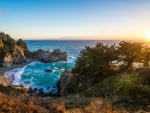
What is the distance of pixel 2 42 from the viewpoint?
76188 millimetres

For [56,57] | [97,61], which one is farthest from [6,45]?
[97,61]

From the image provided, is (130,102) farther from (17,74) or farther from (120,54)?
(17,74)

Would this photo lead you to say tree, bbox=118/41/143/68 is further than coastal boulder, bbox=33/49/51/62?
No

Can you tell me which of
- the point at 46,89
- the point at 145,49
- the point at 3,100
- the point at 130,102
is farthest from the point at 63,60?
the point at 3,100

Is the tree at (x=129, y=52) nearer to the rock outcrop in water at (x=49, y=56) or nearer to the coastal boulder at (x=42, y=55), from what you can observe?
the rock outcrop in water at (x=49, y=56)

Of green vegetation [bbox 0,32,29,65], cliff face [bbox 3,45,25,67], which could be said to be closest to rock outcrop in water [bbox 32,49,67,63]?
cliff face [bbox 3,45,25,67]

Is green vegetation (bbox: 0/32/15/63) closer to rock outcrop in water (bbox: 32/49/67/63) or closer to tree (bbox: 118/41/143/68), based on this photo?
rock outcrop in water (bbox: 32/49/67/63)

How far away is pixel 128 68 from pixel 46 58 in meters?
54.9

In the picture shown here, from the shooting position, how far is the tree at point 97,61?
31.9 metres

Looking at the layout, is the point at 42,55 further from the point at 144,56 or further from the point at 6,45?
the point at 144,56

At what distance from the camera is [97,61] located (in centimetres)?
3228

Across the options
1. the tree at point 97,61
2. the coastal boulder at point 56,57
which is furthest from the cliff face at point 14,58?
the tree at point 97,61

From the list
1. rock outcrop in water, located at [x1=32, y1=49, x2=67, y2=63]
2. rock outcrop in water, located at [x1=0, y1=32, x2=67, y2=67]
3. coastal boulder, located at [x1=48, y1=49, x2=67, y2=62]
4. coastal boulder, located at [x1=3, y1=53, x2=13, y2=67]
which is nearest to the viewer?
coastal boulder, located at [x1=3, y1=53, x2=13, y2=67]

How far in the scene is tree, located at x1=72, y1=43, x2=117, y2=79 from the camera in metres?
31.9
